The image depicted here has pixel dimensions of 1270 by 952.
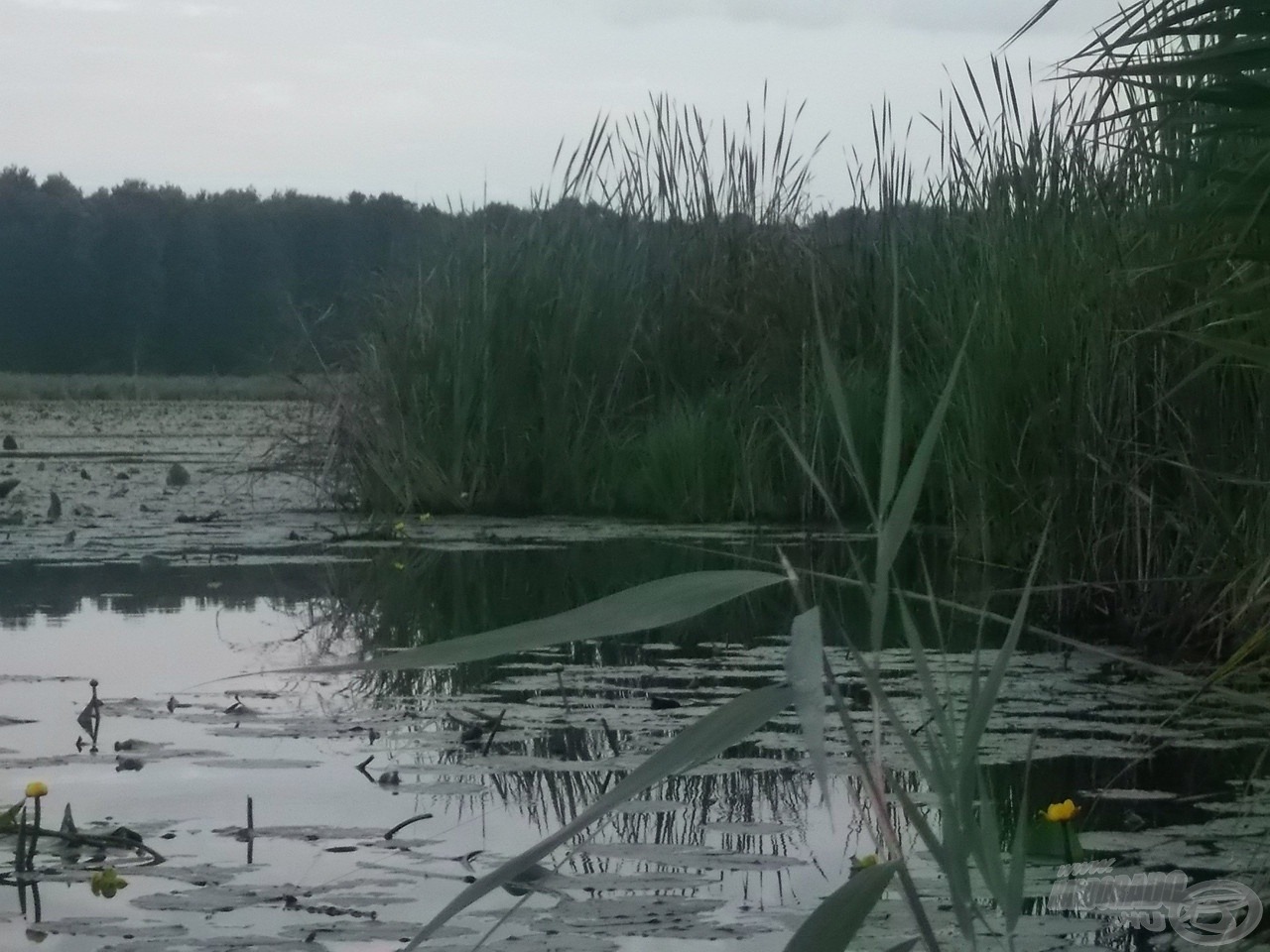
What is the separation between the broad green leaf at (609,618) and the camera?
1087 mm

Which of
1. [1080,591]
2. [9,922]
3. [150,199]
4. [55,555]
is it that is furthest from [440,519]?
[150,199]

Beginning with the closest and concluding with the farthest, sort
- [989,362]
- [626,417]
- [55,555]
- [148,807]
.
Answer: [148,807] < [989,362] < [55,555] < [626,417]

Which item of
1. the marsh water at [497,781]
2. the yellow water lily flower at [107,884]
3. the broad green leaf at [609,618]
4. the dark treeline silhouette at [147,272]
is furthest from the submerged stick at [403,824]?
the dark treeline silhouette at [147,272]

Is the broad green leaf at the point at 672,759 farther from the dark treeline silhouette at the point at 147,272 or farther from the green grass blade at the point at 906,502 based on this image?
the dark treeline silhouette at the point at 147,272

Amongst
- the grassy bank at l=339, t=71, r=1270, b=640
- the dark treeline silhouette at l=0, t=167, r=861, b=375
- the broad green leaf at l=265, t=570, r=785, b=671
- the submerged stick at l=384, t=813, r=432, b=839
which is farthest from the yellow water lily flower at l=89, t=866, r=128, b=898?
the dark treeline silhouette at l=0, t=167, r=861, b=375

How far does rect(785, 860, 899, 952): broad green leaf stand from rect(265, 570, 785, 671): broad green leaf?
20cm

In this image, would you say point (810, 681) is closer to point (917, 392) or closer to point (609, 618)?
point (609, 618)

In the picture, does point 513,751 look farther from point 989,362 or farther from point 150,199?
point 150,199

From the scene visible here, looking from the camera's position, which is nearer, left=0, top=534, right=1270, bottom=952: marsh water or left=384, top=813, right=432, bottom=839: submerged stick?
left=0, top=534, right=1270, bottom=952: marsh water

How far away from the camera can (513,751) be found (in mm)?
2529

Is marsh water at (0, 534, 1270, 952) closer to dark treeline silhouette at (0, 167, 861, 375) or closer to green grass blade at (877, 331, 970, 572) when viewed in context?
green grass blade at (877, 331, 970, 572)

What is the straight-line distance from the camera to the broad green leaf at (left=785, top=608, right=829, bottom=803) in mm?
978

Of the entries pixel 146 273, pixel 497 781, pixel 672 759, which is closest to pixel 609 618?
pixel 672 759

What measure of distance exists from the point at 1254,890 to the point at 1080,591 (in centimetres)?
215
